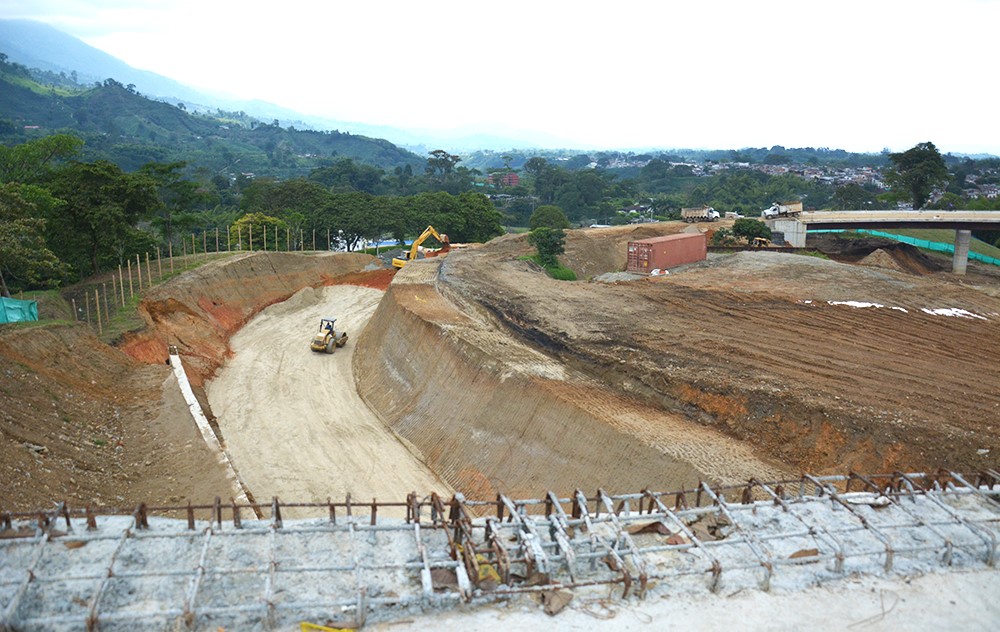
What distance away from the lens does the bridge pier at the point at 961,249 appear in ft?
173

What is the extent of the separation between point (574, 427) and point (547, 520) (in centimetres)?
955

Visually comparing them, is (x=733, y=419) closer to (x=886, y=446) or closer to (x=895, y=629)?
(x=886, y=446)

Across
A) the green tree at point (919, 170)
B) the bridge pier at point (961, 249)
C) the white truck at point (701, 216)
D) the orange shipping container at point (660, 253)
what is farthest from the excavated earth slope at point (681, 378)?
the green tree at point (919, 170)

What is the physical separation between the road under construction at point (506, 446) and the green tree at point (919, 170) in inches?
1566

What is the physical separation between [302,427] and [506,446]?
338 inches

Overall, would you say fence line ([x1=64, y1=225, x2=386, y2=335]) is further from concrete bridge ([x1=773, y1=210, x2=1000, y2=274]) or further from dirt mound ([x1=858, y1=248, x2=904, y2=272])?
dirt mound ([x1=858, y1=248, x2=904, y2=272])

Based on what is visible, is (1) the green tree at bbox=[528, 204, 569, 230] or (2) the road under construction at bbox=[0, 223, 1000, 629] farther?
(1) the green tree at bbox=[528, 204, 569, 230]

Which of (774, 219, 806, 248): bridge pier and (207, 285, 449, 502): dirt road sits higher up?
(774, 219, 806, 248): bridge pier

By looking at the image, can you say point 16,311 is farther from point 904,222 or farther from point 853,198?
point 853,198

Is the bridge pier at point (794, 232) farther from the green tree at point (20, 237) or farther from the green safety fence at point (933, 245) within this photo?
the green tree at point (20, 237)

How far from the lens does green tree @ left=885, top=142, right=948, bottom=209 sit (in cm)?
7331

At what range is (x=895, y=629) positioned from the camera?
9195 mm

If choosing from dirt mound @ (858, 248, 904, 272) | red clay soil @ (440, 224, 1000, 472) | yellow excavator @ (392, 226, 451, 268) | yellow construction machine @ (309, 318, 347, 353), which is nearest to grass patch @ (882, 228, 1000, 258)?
dirt mound @ (858, 248, 904, 272)

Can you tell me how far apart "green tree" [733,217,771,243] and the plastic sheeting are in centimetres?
4708
